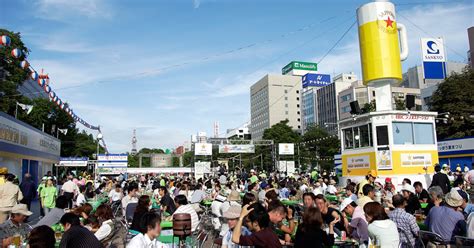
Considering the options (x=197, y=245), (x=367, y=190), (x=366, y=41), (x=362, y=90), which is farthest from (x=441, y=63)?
(x=362, y=90)

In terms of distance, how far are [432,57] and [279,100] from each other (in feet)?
305

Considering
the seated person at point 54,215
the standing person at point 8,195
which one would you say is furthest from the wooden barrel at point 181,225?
the standing person at point 8,195

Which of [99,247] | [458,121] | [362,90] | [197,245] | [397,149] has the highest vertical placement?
[362,90]

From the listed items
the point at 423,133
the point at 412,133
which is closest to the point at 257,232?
the point at 412,133

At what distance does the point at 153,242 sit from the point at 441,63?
2447cm

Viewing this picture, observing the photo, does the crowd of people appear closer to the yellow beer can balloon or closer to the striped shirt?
the striped shirt

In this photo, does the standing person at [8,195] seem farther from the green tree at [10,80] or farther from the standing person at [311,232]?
the green tree at [10,80]

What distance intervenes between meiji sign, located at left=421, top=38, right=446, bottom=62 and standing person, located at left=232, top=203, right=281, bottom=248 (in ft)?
76.1

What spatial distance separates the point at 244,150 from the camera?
42.5m

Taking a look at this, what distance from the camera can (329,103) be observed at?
9588cm

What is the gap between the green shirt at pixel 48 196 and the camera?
12.8m

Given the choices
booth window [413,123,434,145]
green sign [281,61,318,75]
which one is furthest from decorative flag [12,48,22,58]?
green sign [281,61,318,75]

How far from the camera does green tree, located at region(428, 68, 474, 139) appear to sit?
36.6 meters

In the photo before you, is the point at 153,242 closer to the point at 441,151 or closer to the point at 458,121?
the point at 441,151
